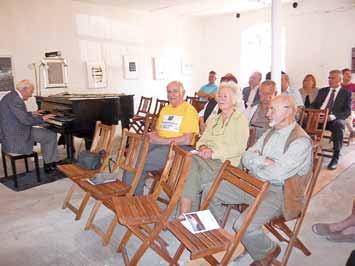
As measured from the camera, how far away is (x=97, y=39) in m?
7.00

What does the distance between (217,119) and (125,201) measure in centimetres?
110

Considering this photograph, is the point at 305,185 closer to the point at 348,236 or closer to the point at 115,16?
the point at 348,236

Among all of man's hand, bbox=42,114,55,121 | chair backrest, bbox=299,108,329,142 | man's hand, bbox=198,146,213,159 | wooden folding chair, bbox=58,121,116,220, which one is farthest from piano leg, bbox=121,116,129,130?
man's hand, bbox=198,146,213,159

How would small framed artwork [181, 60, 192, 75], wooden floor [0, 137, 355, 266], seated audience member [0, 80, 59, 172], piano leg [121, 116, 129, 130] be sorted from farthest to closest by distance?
small framed artwork [181, 60, 192, 75] → piano leg [121, 116, 129, 130] → seated audience member [0, 80, 59, 172] → wooden floor [0, 137, 355, 266]

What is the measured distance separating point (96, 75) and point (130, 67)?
90 cm

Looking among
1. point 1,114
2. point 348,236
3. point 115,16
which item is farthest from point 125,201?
point 115,16

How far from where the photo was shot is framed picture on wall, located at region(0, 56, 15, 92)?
5.77m

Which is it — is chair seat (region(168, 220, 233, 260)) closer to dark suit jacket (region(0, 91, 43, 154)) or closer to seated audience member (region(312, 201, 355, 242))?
seated audience member (region(312, 201, 355, 242))

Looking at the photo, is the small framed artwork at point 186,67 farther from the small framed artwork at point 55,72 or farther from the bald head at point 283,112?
the bald head at point 283,112

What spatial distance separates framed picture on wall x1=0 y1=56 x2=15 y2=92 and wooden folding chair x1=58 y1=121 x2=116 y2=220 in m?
3.19

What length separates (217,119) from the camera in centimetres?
299

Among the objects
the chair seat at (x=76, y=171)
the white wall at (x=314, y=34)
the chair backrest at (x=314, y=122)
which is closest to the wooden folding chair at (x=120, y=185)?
the chair seat at (x=76, y=171)

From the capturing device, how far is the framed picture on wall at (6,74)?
5.77 m

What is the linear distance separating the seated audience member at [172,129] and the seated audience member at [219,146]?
1.11 feet
